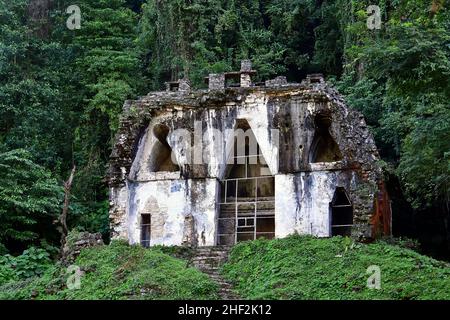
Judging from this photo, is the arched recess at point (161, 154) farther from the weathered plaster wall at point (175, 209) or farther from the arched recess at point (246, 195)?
the arched recess at point (246, 195)

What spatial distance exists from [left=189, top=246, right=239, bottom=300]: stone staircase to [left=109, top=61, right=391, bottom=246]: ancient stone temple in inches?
Result: 53.0

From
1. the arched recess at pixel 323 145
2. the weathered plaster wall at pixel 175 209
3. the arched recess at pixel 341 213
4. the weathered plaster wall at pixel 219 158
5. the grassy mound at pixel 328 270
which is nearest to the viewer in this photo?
the grassy mound at pixel 328 270

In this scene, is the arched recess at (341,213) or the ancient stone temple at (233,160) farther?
the arched recess at (341,213)

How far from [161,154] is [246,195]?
351 centimetres

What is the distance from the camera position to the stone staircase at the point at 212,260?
2264 centimetres

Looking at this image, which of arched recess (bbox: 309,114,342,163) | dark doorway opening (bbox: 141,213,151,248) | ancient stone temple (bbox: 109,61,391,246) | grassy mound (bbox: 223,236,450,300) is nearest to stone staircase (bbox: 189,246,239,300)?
grassy mound (bbox: 223,236,450,300)

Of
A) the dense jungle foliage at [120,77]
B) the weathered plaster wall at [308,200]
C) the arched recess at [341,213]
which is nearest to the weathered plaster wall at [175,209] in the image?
the dense jungle foliage at [120,77]

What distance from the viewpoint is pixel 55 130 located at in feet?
115

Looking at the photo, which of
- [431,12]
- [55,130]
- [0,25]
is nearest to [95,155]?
[55,130]

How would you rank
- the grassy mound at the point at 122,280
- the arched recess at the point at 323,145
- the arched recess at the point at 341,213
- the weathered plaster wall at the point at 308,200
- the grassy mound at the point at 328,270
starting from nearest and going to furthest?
Answer: the grassy mound at the point at 328,270 < the grassy mound at the point at 122,280 < the weathered plaster wall at the point at 308,200 < the arched recess at the point at 341,213 < the arched recess at the point at 323,145

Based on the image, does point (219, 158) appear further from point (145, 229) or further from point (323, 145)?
point (323, 145)

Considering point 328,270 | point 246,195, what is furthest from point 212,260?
point 246,195

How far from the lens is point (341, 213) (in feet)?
95.0

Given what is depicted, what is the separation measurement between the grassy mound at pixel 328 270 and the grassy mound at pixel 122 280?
61.9 inches
